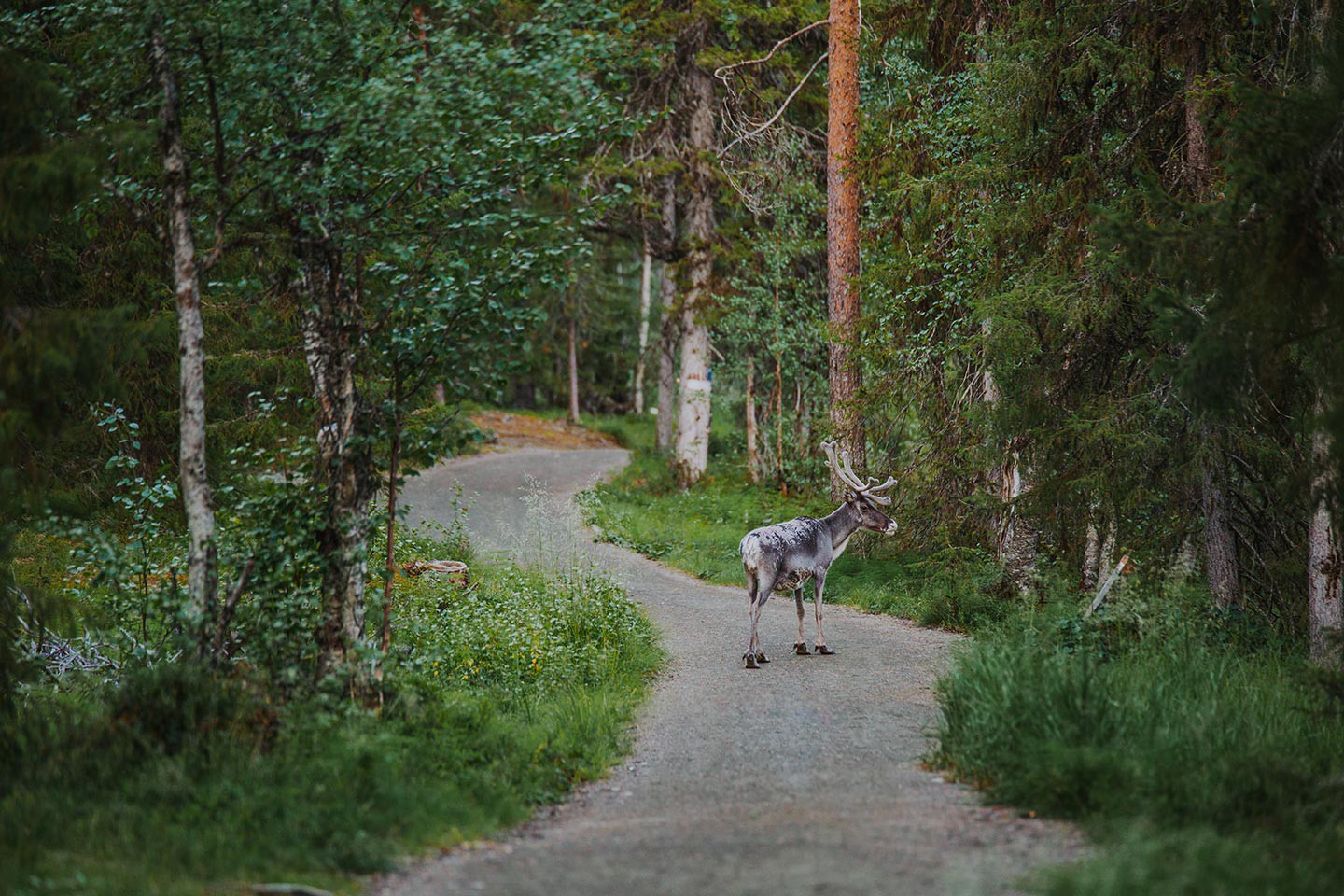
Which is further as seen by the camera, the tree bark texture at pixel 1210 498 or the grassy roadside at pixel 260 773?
the tree bark texture at pixel 1210 498

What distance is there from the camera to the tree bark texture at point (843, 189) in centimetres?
1716

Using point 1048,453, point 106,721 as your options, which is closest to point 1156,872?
point 106,721

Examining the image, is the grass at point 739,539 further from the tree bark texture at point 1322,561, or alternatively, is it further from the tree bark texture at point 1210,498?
the tree bark texture at point 1322,561

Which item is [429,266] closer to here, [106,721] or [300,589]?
[300,589]

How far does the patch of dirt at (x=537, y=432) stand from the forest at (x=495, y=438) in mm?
21462

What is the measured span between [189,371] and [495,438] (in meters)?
2.77

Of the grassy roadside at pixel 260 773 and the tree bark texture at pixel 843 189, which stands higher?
the tree bark texture at pixel 843 189

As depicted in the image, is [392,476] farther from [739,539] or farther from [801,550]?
[739,539]

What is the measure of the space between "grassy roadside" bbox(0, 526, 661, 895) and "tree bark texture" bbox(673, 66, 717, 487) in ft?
49.1

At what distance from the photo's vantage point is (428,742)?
730 centimetres

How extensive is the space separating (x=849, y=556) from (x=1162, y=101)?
26.1ft

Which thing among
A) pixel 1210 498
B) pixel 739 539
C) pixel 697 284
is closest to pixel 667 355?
pixel 697 284

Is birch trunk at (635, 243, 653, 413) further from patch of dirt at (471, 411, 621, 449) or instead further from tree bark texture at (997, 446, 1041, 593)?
tree bark texture at (997, 446, 1041, 593)

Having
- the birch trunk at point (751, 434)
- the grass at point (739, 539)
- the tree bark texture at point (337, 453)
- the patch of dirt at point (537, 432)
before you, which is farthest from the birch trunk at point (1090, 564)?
the patch of dirt at point (537, 432)
